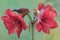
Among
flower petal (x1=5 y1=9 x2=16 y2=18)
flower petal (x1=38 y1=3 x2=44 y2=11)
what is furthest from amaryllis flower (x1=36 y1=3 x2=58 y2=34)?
flower petal (x1=5 y1=9 x2=16 y2=18)

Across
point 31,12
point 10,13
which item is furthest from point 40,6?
point 10,13

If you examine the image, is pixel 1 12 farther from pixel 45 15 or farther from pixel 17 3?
pixel 45 15

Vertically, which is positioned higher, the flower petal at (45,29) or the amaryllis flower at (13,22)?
the amaryllis flower at (13,22)

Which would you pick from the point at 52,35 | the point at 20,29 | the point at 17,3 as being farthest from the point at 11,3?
the point at 52,35

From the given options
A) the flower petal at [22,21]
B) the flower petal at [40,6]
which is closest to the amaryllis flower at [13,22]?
the flower petal at [22,21]

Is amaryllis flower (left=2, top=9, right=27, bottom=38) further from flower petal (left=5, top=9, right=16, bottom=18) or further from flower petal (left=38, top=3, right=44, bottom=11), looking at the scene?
flower petal (left=38, top=3, right=44, bottom=11)

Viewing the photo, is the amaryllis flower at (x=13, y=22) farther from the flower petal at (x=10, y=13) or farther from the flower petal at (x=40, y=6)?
the flower petal at (x=40, y=6)
